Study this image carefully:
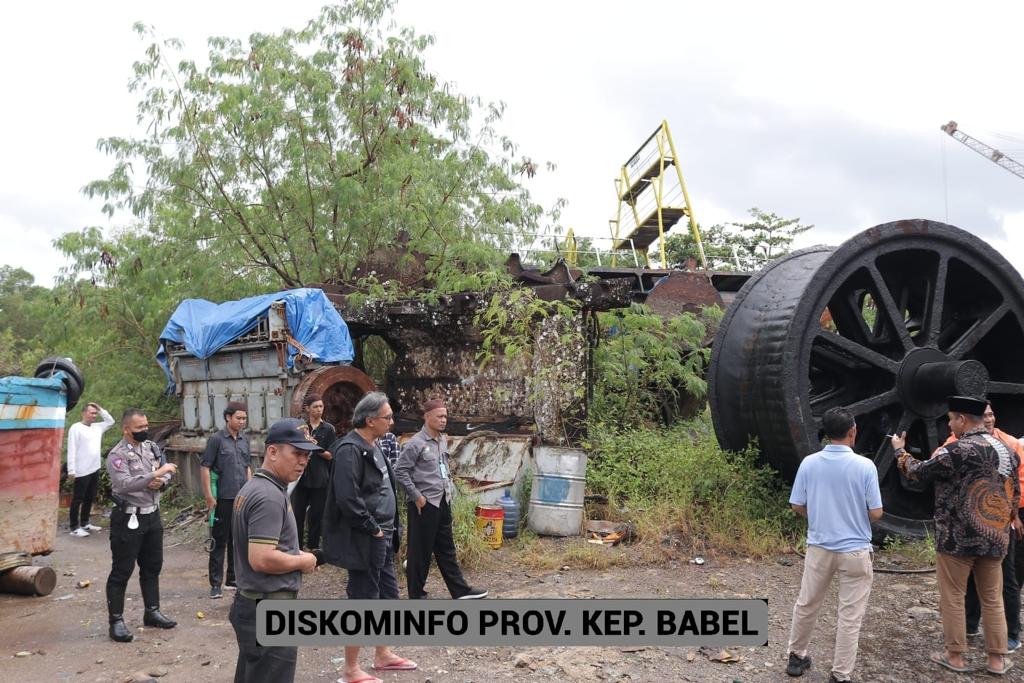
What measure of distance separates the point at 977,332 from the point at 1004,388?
641 millimetres

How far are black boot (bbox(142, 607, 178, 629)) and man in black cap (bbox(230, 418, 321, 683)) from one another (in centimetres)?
320

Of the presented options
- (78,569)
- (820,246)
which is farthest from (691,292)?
(78,569)

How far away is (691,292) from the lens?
508 inches

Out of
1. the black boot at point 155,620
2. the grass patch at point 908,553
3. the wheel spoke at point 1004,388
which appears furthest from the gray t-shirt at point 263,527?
the wheel spoke at point 1004,388

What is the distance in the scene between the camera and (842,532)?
190 inches

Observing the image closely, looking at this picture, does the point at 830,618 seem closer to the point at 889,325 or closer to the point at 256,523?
the point at 889,325

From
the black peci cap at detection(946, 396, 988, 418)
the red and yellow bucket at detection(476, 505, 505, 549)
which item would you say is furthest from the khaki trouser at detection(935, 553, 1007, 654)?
the red and yellow bucket at detection(476, 505, 505, 549)

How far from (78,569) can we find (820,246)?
874 cm

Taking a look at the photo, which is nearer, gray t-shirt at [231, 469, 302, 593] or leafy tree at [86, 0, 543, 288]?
gray t-shirt at [231, 469, 302, 593]

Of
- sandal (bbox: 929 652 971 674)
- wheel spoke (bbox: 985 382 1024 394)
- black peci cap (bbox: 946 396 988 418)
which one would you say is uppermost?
wheel spoke (bbox: 985 382 1024 394)

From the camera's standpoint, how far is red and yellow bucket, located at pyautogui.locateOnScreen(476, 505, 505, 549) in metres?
8.12

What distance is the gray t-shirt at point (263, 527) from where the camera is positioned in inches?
139

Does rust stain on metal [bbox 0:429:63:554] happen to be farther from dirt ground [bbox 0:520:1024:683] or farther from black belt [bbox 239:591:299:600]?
black belt [bbox 239:591:299:600]

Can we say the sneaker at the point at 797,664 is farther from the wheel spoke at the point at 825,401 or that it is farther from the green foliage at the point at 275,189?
the green foliage at the point at 275,189
